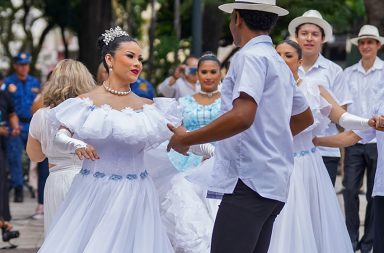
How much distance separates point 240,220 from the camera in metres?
3.31

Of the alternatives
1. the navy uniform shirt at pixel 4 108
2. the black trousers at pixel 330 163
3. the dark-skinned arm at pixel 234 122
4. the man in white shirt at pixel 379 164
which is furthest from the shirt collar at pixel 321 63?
the navy uniform shirt at pixel 4 108

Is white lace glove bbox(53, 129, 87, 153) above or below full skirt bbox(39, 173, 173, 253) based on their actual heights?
above

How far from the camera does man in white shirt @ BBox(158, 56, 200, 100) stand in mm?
9180

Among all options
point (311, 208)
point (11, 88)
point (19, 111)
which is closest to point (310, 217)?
point (311, 208)

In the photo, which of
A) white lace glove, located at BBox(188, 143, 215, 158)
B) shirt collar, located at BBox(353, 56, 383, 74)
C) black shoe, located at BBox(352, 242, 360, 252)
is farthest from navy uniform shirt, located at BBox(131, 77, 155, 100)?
white lace glove, located at BBox(188, 143, 215, 158)

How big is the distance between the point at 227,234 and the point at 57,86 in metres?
2.43

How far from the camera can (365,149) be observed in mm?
7109

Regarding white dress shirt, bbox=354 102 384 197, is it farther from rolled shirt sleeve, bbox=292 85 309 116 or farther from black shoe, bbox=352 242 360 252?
black shoe, bbox=352 242 360 252

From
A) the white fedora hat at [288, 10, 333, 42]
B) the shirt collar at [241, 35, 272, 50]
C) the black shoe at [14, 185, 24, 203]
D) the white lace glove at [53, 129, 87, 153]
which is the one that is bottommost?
the black shoe at [14, 185, 24, 203]

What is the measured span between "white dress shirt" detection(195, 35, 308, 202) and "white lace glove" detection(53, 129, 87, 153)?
3.61 ft

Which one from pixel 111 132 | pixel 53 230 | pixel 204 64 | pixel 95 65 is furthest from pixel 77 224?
pixel 95 65

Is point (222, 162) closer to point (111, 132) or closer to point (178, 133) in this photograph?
point (178, 133)

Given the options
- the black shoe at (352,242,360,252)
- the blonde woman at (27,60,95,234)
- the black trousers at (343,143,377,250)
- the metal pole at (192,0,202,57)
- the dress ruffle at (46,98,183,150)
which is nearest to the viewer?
the dress ruffle at (46,98,183,150)

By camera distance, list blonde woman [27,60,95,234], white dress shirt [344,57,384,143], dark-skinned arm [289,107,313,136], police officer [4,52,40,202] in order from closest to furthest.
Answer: dark-skinned arm [289,107,313,136] < blonde woman [27,60,95,234] < white dress shirt [344,57,384,143] < police officer [4,52,40,202]
